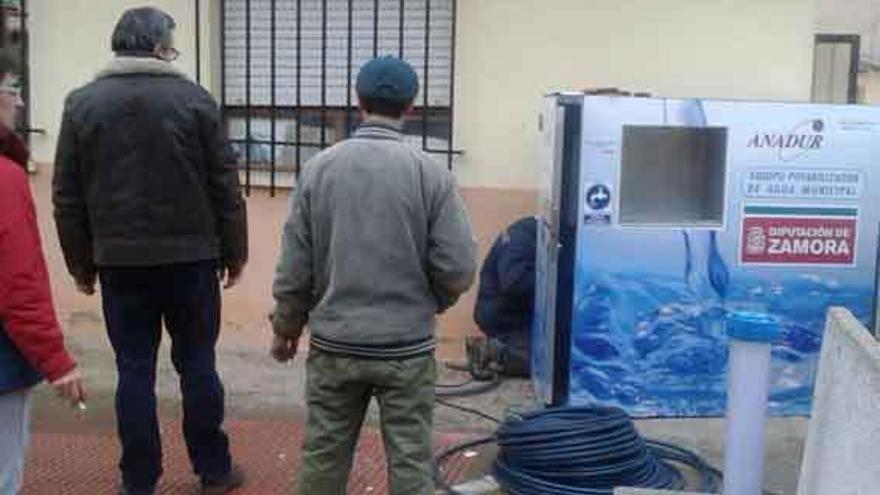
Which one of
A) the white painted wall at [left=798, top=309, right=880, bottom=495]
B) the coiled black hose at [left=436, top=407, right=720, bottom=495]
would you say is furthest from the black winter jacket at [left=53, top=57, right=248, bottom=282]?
the white painted wall at [left=798, top=309, right=880, bottom=495]

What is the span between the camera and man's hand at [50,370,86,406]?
3221 mm

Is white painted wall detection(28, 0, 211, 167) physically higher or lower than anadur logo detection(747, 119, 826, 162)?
higher

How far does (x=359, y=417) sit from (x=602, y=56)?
3371 millimetres

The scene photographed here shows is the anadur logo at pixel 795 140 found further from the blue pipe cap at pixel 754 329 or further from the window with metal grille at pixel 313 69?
the blue pipe cap at pixel 754 329

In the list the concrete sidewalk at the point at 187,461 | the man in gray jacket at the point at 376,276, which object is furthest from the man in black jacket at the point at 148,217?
the man in gray jacket at the point at 376,276

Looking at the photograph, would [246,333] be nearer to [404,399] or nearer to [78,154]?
[78,154]

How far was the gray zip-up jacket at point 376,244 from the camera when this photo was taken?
348 cm

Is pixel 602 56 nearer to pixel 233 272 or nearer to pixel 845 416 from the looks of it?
pixel 233 272

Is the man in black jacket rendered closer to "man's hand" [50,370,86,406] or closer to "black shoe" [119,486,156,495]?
"black shoe" [119,486,156,495]

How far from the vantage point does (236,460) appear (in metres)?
4.97

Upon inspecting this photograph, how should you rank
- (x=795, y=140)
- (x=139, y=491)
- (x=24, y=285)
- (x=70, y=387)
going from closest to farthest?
(x=24, y=285)
(x=70, y=387)
(x=139, y=491)
(x=795, y=140)

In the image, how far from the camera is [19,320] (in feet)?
10.3

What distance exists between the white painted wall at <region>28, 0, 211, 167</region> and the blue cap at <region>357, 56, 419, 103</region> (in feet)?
11.1

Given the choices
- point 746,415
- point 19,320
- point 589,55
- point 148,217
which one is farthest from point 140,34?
point 589,55
